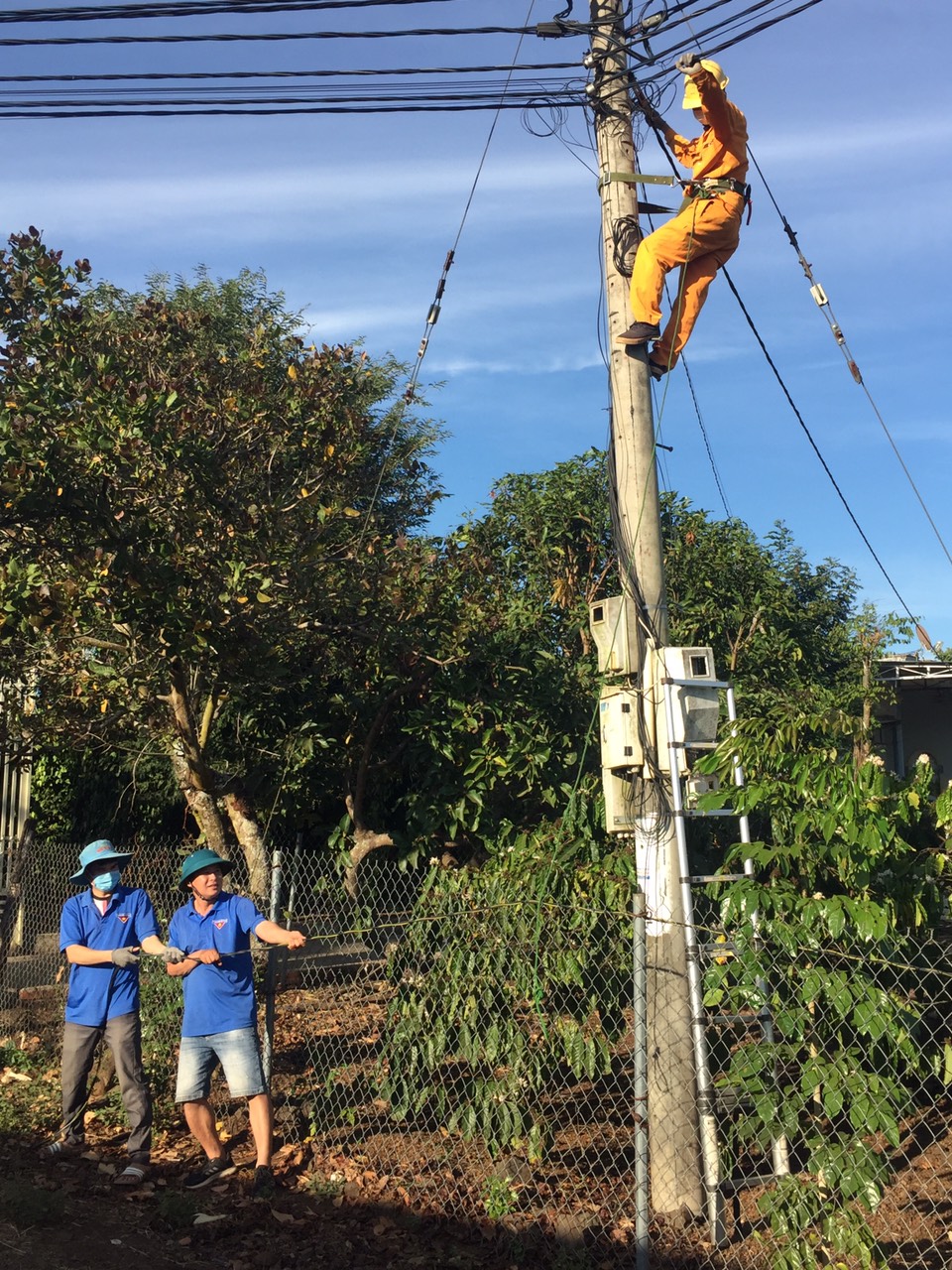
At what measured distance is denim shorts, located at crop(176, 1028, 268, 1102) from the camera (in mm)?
5548

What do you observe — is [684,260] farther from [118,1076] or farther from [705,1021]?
[118,1076]

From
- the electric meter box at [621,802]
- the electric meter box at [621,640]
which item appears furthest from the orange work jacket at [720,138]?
the electric meter box at [621,802]

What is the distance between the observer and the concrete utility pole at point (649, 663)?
4973 mm

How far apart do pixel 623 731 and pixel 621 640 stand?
431 millimetres

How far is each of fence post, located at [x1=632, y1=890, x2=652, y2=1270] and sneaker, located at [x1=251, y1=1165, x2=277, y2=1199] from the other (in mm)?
1820

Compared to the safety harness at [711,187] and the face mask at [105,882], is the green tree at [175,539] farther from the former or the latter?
the safety harness at [711,187]

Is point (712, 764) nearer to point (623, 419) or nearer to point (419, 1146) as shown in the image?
point (623, 419)

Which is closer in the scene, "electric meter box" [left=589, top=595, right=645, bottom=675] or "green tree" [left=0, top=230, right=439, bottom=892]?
"electric meter box" [left=589, top=595, right=645, bottom=675]

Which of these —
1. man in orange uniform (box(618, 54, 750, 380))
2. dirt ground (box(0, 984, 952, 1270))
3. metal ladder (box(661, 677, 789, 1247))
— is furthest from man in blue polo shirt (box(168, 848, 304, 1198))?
man in orange uniform (box(618, 54, 750, 380))

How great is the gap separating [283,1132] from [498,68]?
6.43 m

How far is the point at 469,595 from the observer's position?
31.0 feet

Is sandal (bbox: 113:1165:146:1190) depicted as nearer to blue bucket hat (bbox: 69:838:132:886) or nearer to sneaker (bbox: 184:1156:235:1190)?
sneaker (bbox: 184:1156:235:1190)

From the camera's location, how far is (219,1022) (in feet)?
18.4

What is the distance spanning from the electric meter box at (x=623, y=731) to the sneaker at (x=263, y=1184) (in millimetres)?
2393
